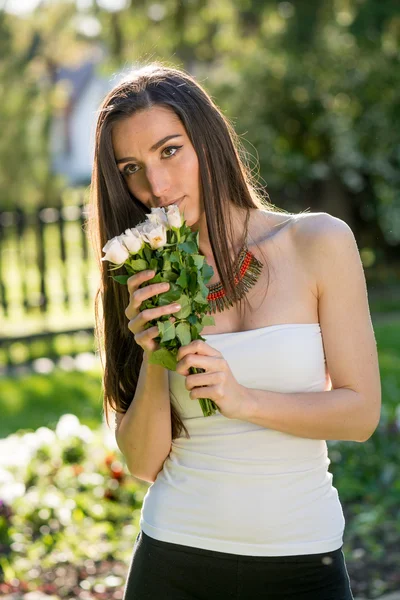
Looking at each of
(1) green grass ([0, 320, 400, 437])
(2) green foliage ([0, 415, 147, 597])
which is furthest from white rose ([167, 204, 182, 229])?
(1) green grass ([0, 320, 400, 437])

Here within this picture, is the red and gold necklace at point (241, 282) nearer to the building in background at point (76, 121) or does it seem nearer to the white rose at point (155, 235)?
the white rose at point (155, 235)

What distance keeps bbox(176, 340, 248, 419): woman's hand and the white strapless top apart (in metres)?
0.18

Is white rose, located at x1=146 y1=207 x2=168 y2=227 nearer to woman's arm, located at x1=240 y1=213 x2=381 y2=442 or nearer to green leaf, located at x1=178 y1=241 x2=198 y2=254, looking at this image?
green leaf, located at x1=178 y1=241 x2=198 y2=254

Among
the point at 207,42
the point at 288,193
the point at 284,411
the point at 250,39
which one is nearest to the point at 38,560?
the point at 284,411

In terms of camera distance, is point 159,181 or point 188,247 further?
point 159,181

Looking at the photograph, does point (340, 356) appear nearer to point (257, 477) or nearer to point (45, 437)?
point (257, 477)

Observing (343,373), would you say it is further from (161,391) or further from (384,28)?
(384,28)

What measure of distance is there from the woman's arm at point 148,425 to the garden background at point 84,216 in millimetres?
684

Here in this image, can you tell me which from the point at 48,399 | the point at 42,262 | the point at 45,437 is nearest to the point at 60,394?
the point at 48,399

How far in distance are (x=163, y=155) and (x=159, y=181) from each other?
73 mm

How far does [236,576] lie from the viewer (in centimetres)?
228

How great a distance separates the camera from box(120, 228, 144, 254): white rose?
214cm

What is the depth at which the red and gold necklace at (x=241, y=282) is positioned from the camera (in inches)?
97.2

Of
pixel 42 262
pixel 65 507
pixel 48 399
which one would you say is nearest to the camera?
pixel 65 507
